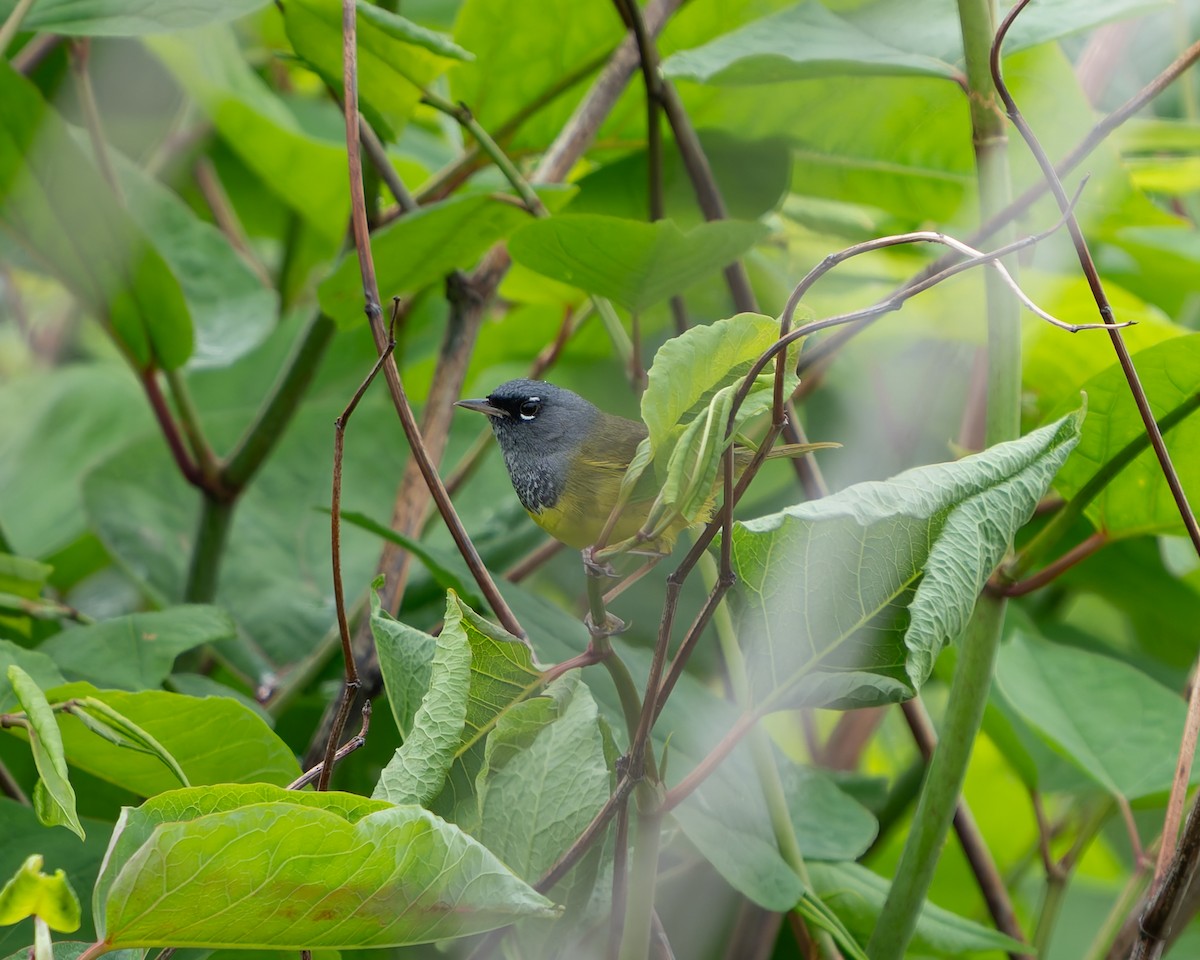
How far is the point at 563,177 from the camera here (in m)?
0.89

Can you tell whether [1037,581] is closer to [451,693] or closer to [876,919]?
[876,919]

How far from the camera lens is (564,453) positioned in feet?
3.10

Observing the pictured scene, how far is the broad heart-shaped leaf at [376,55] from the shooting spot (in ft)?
2.15

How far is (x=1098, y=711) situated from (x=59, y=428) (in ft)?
3.56

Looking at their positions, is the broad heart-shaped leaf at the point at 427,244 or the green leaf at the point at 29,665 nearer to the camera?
the green leaf at the point at 29,665

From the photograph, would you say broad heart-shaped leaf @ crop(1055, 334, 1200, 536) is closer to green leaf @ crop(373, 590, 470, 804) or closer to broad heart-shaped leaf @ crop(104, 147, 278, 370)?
green leaf @ crop(373, 590, 470, 804)

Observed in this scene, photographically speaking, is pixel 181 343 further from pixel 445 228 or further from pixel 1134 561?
pixel 1134 561

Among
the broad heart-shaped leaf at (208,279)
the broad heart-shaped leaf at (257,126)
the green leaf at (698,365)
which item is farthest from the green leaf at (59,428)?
the green leaf at (698,365)

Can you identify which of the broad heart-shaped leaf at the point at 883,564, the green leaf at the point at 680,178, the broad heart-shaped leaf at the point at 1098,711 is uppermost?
the green leaf at the point at 680,178

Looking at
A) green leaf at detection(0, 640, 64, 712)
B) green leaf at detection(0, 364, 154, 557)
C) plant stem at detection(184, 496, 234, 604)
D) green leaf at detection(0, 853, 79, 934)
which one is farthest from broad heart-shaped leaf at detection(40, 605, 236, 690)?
green leaf at detection(0, 364, 154, 557)

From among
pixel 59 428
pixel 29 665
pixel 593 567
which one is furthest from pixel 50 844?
pixel 59 428

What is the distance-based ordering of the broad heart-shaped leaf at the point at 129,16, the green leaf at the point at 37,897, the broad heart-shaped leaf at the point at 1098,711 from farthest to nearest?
the broad heart-shaped leaf at the point at 1098,711, the broad heart-shaped leaf at the point at 129,16, the green leaf at the point at 37,897

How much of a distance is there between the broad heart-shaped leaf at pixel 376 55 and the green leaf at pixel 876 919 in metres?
0.53

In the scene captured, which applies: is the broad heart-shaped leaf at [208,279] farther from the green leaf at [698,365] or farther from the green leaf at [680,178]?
the green leaf at [698,365]
